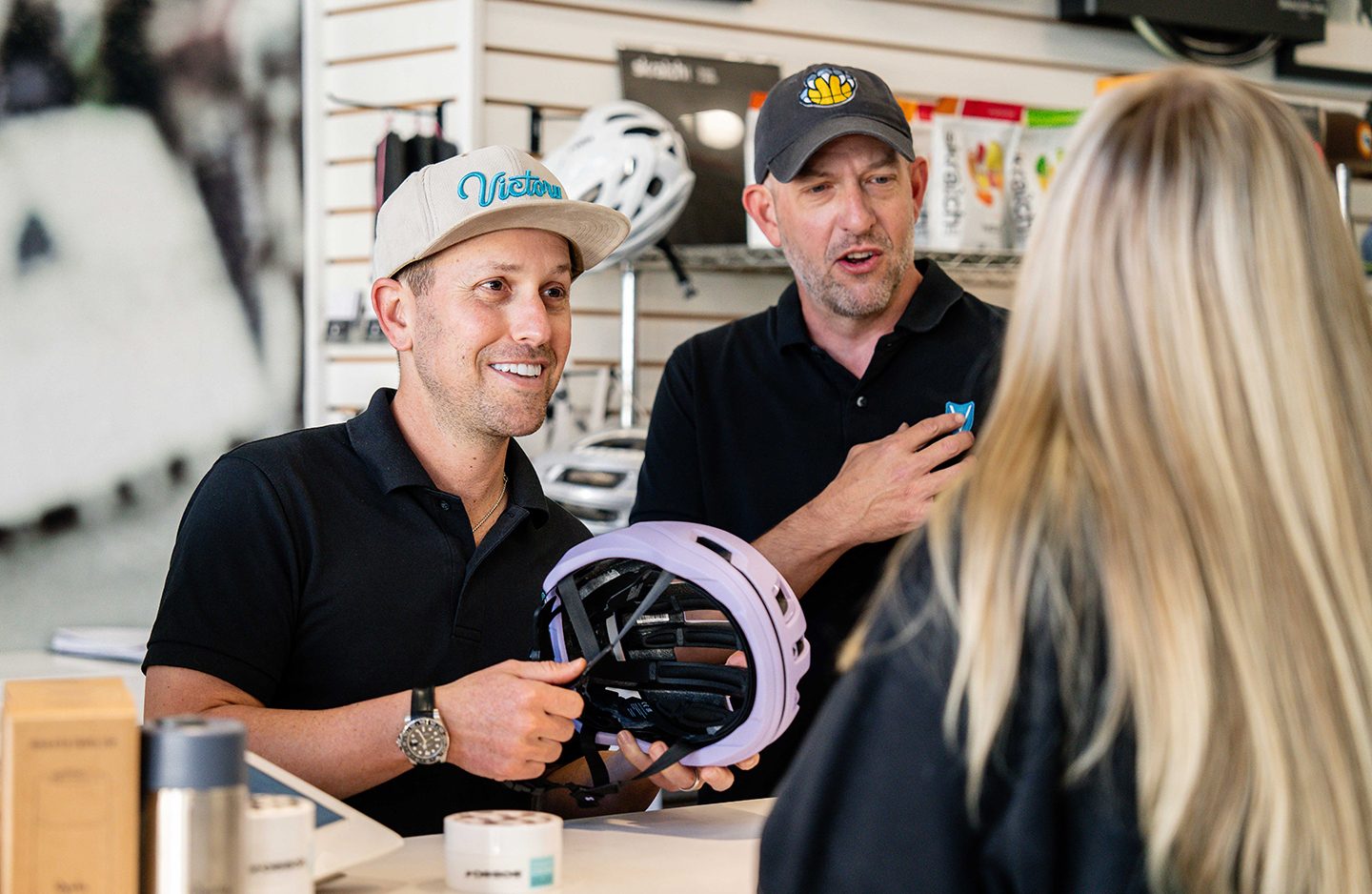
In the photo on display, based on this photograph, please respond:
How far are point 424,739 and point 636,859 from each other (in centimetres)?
27

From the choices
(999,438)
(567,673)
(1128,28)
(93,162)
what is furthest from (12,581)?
(1128,28)

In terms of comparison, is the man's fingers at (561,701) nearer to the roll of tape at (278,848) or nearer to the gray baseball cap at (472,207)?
the roll of tape at (278,848)

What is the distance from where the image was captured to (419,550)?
2010 millimetres

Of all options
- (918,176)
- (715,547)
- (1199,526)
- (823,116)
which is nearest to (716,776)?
(715,547)

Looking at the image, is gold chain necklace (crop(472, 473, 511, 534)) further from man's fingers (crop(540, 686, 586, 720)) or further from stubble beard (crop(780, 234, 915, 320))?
stubble beard (crop(780, 234, 915, 320))

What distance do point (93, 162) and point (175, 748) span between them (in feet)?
9.12

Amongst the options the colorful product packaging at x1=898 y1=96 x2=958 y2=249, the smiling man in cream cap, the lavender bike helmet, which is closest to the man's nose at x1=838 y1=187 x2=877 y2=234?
the smiling man in cream cap

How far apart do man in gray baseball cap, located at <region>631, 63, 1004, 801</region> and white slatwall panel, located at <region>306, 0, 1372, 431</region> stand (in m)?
1.17

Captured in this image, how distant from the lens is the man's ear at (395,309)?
2.15 m

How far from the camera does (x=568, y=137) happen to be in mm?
3596

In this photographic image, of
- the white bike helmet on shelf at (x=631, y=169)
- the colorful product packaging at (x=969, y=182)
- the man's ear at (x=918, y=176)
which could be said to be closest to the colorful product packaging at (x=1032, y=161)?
the colorful product packaging at (x=969, y=182)

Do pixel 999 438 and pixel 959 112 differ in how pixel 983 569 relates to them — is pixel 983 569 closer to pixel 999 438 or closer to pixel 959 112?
pixel 999 438

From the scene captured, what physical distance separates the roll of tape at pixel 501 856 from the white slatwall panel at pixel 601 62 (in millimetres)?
2224

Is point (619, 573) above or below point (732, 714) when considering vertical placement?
above
